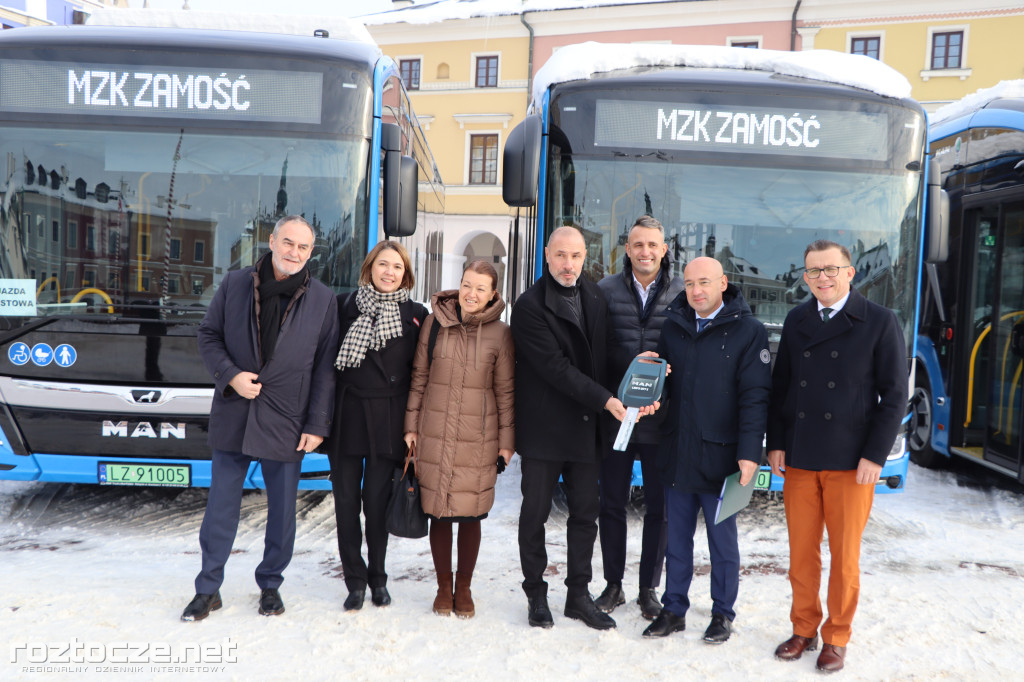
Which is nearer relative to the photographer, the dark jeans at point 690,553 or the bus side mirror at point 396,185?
the dark jeans at point 690,553

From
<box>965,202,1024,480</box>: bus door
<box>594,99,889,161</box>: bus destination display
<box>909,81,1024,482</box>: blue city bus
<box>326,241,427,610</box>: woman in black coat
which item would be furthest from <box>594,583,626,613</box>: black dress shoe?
<box>965,202,1024,480</box>: bus door

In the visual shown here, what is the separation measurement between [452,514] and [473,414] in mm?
473

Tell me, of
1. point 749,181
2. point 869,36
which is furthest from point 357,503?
point 869,36

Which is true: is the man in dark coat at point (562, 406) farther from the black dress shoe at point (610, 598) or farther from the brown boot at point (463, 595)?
the brown boot at point (463, 595)

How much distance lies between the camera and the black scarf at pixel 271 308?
3.83 meters

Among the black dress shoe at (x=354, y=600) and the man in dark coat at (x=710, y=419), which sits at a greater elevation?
the man in dark coat at (x=710, y=419)

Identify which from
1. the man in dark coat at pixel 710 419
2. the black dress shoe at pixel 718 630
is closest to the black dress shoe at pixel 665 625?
the man in dark coat at pixel 710 419

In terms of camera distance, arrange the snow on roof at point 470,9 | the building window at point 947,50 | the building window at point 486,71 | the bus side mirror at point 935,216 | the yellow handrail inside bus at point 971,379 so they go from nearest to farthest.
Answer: the bus side mirror at point 935,216 < the yellow handrail inside bus at point 971,379 < the building window at point 947,50 < the snow on roof at point 470,9 < the building window at point 486,71

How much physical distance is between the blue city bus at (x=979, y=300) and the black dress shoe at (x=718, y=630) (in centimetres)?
376

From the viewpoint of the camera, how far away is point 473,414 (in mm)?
3812

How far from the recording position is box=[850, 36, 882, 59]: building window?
26.7 metres

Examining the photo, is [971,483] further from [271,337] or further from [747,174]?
[271,337]

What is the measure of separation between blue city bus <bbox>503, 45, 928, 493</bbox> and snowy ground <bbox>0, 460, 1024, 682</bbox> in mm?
949

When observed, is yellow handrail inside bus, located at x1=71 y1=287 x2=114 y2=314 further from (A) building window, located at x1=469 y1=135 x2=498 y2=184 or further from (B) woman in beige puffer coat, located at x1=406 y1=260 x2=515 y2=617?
(A) building window, located at x1=469 y1=135 x2=498 y2=184
